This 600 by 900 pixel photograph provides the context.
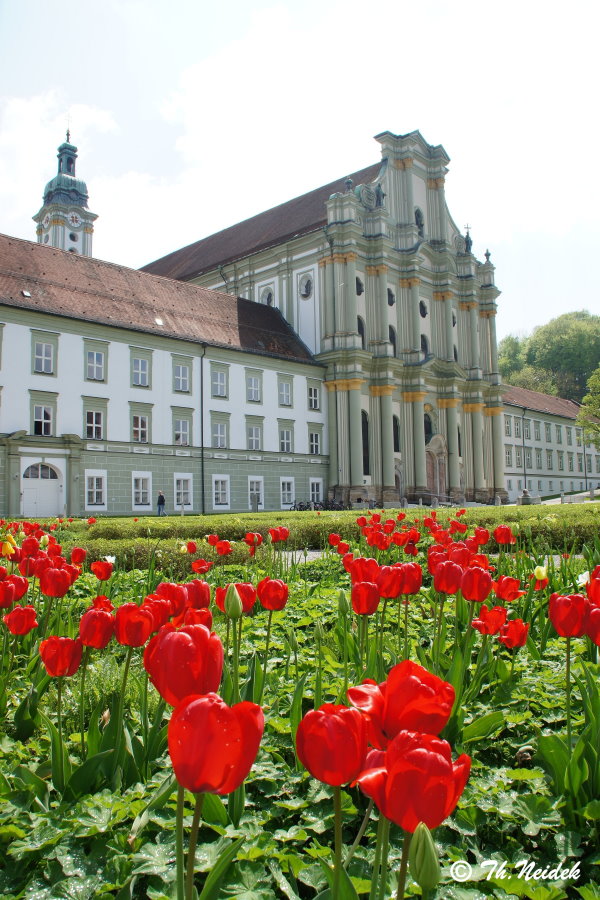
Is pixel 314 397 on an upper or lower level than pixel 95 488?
upper

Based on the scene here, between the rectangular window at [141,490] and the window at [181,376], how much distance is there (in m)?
4.75

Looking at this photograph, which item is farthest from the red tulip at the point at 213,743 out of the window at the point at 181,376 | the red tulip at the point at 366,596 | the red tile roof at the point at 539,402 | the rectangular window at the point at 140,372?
the red tile roof at the point at 539,402

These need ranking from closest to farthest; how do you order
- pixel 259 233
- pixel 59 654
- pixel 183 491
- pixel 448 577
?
pixel 59 654, pixel 448 577, pixel 183 491, pixel 259 233

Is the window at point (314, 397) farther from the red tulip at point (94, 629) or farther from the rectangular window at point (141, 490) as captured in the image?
the red tulip at point (94, 629)

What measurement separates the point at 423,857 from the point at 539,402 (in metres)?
70.6

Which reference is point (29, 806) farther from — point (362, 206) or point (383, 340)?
point (362, 206)

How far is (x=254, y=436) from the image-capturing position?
3619 cm

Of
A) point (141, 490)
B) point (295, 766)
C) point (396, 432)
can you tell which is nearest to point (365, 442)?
point (396, 432)

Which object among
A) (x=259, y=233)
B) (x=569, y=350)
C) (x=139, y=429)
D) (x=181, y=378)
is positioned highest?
(x=259, y=233)

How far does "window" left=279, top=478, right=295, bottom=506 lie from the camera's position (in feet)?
121

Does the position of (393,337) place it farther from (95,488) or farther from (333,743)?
(333,743)

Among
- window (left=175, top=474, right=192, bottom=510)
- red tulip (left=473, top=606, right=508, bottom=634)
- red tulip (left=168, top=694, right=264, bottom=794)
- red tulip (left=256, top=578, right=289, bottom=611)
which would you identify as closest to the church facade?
window (left=175, top=474, right=192, bottom=510)

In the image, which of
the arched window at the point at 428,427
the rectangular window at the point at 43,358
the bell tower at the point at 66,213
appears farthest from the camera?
the bell tower at the point at 66,213

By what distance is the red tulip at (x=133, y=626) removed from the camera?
2.49 meters
